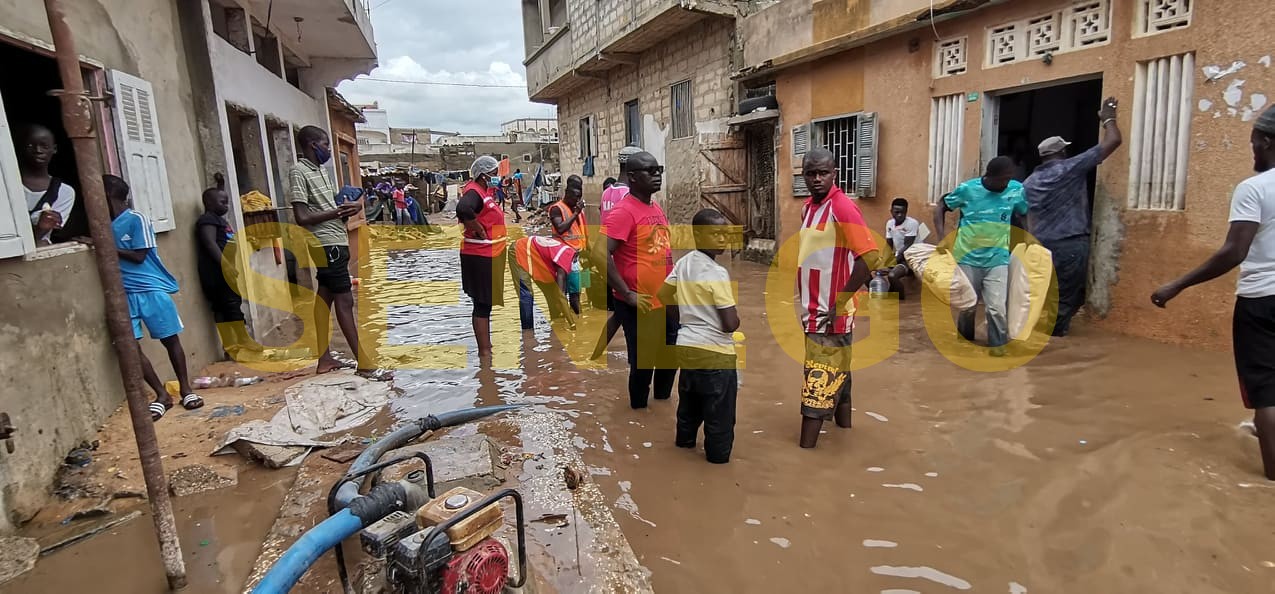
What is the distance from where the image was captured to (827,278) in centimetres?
339

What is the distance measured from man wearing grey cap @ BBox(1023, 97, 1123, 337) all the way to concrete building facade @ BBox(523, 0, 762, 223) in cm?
610

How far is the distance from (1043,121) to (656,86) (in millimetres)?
7886

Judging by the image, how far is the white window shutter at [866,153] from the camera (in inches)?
309

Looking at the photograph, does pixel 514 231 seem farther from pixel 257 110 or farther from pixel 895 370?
pixel 895 370

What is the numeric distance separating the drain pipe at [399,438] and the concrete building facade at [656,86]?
26.5ft

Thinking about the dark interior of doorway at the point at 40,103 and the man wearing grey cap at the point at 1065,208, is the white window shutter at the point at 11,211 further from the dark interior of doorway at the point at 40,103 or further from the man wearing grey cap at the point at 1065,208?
the man wearing grey cap at the point at 1065,208

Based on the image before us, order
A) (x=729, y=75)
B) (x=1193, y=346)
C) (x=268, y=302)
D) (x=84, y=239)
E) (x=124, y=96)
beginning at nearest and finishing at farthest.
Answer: (x=84, y=239) → (x=124, y=96) → (x=1193, y=346) → (x=268, y=302) → (x=729, y=75)

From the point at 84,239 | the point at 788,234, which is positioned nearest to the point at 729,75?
the point at 788,234

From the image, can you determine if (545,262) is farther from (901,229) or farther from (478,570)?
(478,570)

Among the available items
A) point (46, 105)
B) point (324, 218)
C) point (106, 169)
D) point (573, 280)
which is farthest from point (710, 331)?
point (46, 105)

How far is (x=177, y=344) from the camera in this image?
166 inches

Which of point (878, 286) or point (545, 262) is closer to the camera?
point (545, 262)

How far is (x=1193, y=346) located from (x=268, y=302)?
8171mm

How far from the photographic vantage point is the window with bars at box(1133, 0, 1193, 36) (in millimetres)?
4828
